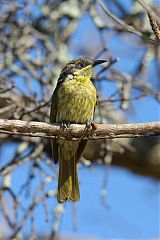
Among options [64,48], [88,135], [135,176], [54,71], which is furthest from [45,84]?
[135,176]

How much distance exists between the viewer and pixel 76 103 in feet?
14.5

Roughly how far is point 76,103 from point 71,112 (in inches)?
3.4

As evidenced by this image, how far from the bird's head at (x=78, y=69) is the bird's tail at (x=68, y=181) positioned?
0.62 meters

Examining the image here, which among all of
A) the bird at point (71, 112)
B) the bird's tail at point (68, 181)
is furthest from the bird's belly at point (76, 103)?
the bird's tail at point (68, 181)

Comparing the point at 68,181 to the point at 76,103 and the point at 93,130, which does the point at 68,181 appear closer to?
the point at 76,103

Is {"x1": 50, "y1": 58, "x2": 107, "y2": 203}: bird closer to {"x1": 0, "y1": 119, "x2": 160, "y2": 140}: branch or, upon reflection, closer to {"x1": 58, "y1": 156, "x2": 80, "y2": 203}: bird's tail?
{"x1": 58, "y1": 156, "x2": 80, "y2": 203}: bird's tail

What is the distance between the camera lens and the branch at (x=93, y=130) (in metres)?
3.24

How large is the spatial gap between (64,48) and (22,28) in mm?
522

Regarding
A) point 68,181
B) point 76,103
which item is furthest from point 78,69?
point 68,181

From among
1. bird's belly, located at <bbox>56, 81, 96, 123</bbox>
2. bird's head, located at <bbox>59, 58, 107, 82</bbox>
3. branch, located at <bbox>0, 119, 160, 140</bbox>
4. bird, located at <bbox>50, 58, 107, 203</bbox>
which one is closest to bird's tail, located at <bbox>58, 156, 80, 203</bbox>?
bird, located at <bbox>50, 58, 107, 203</bbox>

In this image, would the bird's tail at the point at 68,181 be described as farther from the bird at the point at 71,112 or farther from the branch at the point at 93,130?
the branch at the point at 93,130

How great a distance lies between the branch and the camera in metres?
3.24

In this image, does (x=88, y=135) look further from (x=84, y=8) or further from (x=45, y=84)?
(x=84, y=8)

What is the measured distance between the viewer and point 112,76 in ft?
16.0
